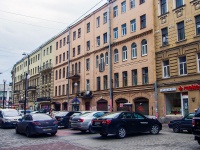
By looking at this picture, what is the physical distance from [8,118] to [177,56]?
17.1m

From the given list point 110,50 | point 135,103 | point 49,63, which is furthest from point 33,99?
point 135,103

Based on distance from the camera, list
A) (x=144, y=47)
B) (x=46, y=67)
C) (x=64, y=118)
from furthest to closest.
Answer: (x=46, y=67), (x=144, y=47), (x=64, y=118)

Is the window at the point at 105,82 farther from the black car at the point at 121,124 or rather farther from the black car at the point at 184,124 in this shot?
the black car at the point at 121,124

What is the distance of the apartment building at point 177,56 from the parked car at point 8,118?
1451 cm

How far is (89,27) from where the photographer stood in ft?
138

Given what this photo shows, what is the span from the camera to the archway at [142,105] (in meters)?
29.0

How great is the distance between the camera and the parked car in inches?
901

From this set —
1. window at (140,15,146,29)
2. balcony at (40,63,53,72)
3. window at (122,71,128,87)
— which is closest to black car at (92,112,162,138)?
window at (122,71,128,87)

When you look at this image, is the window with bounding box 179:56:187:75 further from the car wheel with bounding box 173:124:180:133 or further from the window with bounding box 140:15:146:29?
the car wheel with bounding box 173:124:180:133

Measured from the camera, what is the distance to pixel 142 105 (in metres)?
29.6

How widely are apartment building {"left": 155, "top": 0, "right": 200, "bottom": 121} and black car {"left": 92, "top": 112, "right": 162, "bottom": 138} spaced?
31.1 feet

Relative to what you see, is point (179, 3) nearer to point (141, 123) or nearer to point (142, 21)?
point (142, 21)

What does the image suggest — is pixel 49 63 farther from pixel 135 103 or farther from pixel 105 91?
pixel 135 103

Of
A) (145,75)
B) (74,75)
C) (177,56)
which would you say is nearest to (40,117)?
(177,56)
